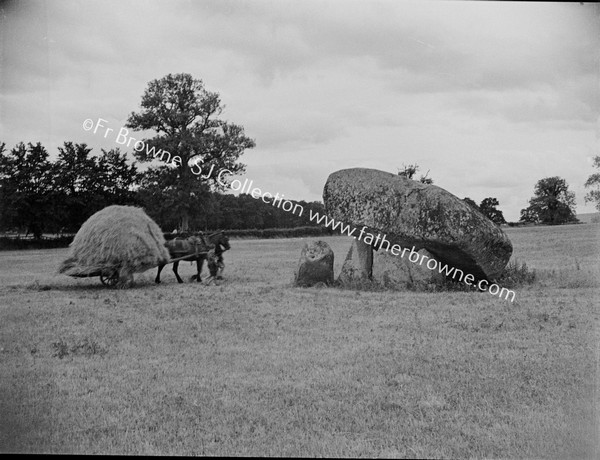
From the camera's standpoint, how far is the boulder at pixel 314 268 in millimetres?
13617

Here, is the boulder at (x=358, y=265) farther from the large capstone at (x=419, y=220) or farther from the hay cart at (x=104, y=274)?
the hay cart at (x=104, y=274)

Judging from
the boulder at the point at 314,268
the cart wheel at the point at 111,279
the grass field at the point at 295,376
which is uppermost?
the boulder at the point at 314,268

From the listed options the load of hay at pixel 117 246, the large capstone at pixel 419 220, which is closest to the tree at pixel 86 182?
the load of hay at pixel 117 246

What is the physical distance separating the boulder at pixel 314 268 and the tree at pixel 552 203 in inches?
245

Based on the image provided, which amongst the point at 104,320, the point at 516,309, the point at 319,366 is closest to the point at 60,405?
the point at 319,366

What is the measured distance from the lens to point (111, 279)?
13.1 metres

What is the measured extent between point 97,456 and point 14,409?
1.13 meters

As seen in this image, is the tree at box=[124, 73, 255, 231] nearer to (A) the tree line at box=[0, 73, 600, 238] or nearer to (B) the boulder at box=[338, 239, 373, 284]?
(A) the tree line at box=[0, 73, 600, 238]

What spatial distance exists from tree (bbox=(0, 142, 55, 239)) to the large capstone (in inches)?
283

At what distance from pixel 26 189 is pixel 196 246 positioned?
26.4 ft

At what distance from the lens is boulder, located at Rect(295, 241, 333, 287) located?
13617mm

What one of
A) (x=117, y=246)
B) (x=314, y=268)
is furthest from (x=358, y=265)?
(x=117, y=246)

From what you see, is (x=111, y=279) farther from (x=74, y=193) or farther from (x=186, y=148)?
(x=186, y=148)

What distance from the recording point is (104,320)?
8.98 m
